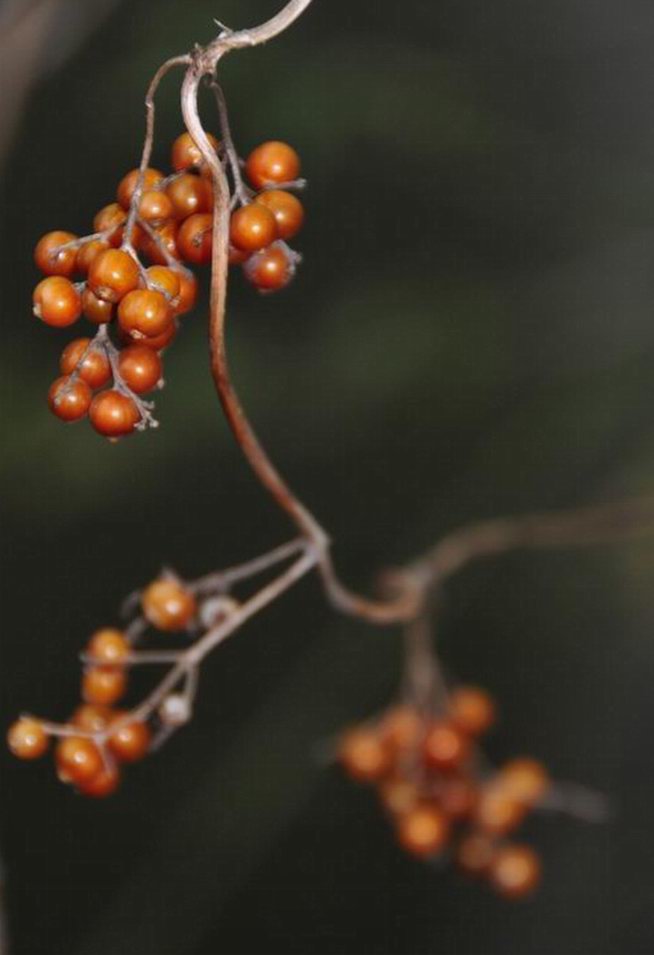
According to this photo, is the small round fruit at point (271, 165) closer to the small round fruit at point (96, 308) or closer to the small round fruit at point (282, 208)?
the small round fruit at point (282, 208)

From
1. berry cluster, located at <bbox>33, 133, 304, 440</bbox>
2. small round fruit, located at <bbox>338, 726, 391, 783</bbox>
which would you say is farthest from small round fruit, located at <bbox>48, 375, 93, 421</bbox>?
small round fruit, located at <bbox>338, 726, 391, 783</bbox>

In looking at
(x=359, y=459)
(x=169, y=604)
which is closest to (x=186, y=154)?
(x=169, y=604)

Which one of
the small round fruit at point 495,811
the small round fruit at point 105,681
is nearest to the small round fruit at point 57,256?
the small round fruit at point 105,681

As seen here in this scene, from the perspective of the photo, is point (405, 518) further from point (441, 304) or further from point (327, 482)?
point (441, 304)

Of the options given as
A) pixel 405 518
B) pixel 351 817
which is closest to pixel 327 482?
pixel 405 518

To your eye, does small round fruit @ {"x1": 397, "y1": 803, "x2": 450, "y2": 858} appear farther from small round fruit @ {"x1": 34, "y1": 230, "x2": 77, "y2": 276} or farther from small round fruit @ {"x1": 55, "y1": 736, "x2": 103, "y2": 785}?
small round fruit @ {"x1": 34, "y1": 230, "x2": 77, "y2": 276}

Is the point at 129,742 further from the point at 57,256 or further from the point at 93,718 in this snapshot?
the point at 57,256
